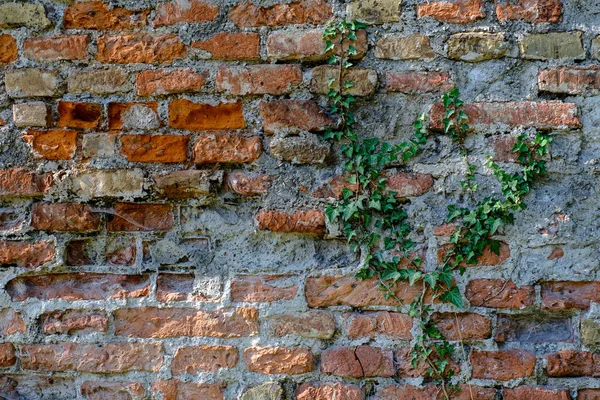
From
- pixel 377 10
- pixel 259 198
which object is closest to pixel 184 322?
pixel 259 198

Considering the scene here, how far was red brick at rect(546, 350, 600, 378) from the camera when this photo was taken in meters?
1.41

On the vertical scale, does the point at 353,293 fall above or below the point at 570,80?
below

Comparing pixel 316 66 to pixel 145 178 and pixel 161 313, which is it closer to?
pixel 145 178

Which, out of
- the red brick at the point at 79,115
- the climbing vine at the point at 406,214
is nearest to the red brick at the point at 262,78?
the climbing vine at the point at 406,214

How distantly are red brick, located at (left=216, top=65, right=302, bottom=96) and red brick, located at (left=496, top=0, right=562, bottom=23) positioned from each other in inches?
21.5

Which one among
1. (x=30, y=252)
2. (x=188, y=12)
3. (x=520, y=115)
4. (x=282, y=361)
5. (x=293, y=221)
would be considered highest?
(x=188, y=12)

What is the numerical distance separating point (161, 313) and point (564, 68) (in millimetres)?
1191

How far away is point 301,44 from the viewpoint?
4.80 ft

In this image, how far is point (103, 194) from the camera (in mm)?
1469

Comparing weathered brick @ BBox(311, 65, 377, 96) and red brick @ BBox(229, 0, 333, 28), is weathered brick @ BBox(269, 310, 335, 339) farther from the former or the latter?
red brick @ BBox(229, 0, 333, 28)

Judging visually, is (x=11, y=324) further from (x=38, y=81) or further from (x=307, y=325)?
(x=307, y=325)

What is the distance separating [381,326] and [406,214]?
0.95 ft

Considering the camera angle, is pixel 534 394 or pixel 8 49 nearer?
pixel 534 394

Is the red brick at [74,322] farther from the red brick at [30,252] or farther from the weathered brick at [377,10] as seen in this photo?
the weathered brick at [377,10]
